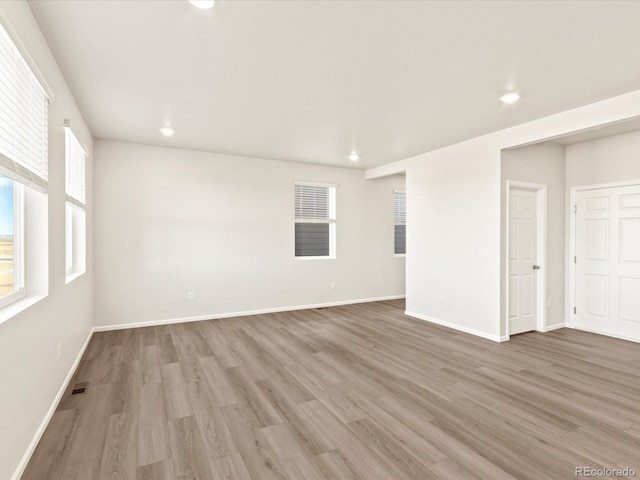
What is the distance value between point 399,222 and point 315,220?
1.97 metres

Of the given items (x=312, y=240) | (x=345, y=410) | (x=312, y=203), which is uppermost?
(x=312, y=203)

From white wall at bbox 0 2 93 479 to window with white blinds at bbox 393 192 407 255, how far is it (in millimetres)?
5429

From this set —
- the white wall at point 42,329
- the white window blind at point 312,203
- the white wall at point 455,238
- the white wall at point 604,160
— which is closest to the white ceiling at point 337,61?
the white wall at point 42,329

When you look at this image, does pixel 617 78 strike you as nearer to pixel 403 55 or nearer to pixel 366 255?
pixel 403 55

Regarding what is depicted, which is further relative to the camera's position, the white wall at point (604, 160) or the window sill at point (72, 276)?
the white wall at point (604, 160)

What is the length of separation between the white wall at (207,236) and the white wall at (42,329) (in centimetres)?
124

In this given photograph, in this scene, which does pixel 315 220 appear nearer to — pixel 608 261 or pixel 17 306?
pixel 608 261

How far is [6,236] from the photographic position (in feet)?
6.57

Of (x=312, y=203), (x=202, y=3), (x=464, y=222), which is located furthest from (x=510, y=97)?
(x=312, y=203)

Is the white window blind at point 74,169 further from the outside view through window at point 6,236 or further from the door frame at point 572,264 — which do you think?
the door frame at point 572,264

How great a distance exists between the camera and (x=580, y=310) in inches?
186

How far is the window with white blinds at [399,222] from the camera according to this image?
277 inches

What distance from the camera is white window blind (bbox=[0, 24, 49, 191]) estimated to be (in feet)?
5.68

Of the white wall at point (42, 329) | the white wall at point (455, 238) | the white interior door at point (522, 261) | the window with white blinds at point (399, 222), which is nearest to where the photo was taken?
the white wall at point (42, 329)
